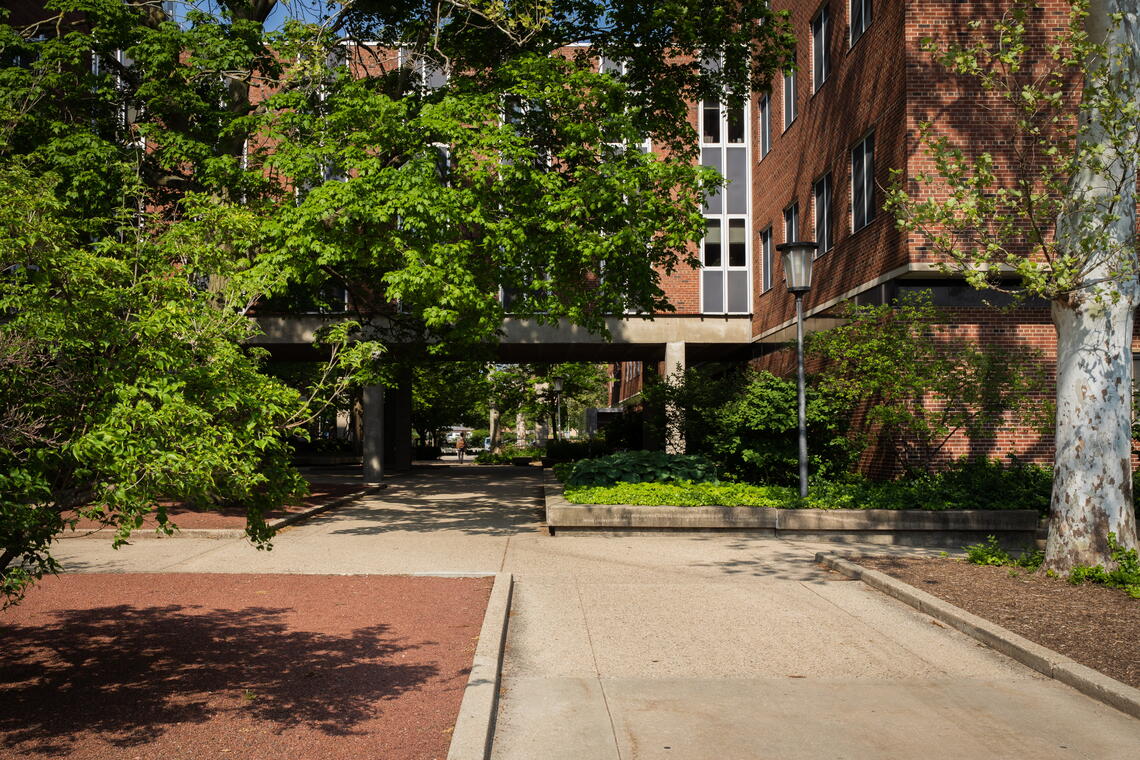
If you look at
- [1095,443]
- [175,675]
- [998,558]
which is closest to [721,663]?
[175,675]

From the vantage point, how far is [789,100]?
23844 mm

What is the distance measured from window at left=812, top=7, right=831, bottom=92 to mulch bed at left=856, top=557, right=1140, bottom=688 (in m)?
13.7

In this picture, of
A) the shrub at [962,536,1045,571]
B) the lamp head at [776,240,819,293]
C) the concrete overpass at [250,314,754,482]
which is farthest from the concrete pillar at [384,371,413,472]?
the shrub at [962,536,1045,571]

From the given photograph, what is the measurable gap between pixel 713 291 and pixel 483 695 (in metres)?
22.7

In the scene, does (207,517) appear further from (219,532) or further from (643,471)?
(643,471)

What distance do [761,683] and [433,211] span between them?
8.91 meters

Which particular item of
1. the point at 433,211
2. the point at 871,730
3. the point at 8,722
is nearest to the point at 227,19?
the point at 433,211

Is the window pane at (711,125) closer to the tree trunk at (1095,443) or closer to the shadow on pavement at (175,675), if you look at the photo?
the tree trunk at (1095,443)

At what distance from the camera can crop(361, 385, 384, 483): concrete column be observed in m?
26.3

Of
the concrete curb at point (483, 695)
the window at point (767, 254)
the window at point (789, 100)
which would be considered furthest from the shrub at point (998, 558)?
the window at point (789, 100)

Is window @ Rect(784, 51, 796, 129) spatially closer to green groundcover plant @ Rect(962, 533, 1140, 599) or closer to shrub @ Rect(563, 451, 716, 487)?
shrub @ Rect(563, 451, 716, 487)

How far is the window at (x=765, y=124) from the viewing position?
84.8ft

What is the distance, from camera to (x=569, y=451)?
3953 centimetres

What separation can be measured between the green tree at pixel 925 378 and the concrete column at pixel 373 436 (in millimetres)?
14010
